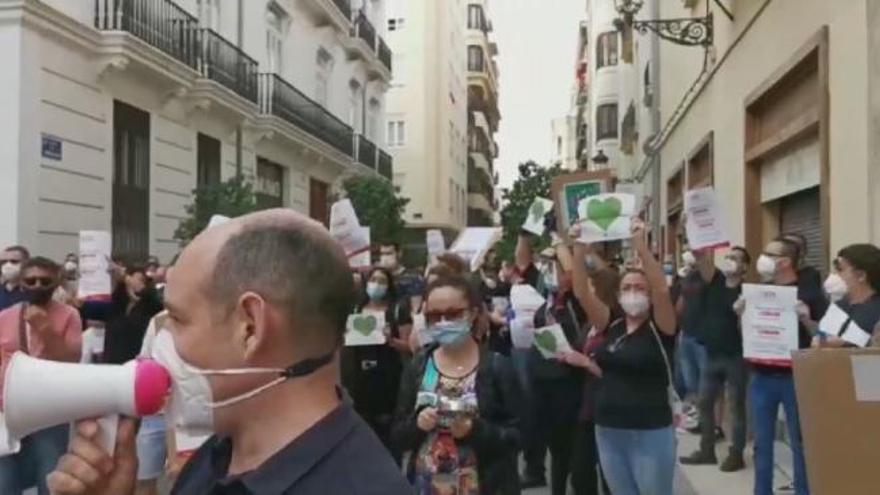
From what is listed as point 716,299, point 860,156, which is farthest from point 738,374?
point 860,156

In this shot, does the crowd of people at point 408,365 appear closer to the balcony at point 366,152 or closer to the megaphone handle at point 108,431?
the megaphone handle at point 108,431

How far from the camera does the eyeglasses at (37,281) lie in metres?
6.89

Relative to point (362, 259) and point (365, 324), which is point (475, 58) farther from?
point (365, 324)

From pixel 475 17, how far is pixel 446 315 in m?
76.5

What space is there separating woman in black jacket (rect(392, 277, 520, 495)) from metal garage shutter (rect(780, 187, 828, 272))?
17.9 ft

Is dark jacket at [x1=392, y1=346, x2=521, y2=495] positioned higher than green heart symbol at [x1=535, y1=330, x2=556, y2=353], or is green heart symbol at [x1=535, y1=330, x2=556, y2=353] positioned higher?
green heart symbol at [x1=535, y1=330, x2=556, y2=353]

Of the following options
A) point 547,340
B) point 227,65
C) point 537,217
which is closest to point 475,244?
point 537,217

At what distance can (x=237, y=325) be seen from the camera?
2.21 m

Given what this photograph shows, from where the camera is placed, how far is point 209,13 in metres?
23.3

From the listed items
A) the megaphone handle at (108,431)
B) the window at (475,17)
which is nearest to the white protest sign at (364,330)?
the megaphone handle at (108,431)

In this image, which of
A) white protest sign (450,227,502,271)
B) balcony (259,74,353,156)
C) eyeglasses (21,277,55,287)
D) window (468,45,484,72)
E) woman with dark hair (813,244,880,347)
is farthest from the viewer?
window (468,45,484,72)

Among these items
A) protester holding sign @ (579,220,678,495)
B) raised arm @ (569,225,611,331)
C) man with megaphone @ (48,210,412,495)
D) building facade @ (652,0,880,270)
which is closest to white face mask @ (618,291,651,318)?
protester holding sign @ (579,220,678,495)

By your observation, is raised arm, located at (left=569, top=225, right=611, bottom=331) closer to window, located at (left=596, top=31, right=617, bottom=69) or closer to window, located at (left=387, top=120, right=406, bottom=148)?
window, located at (left=596, top=31, right=617, bottom=69)

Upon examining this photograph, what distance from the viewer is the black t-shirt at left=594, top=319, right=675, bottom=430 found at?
20.7ft
